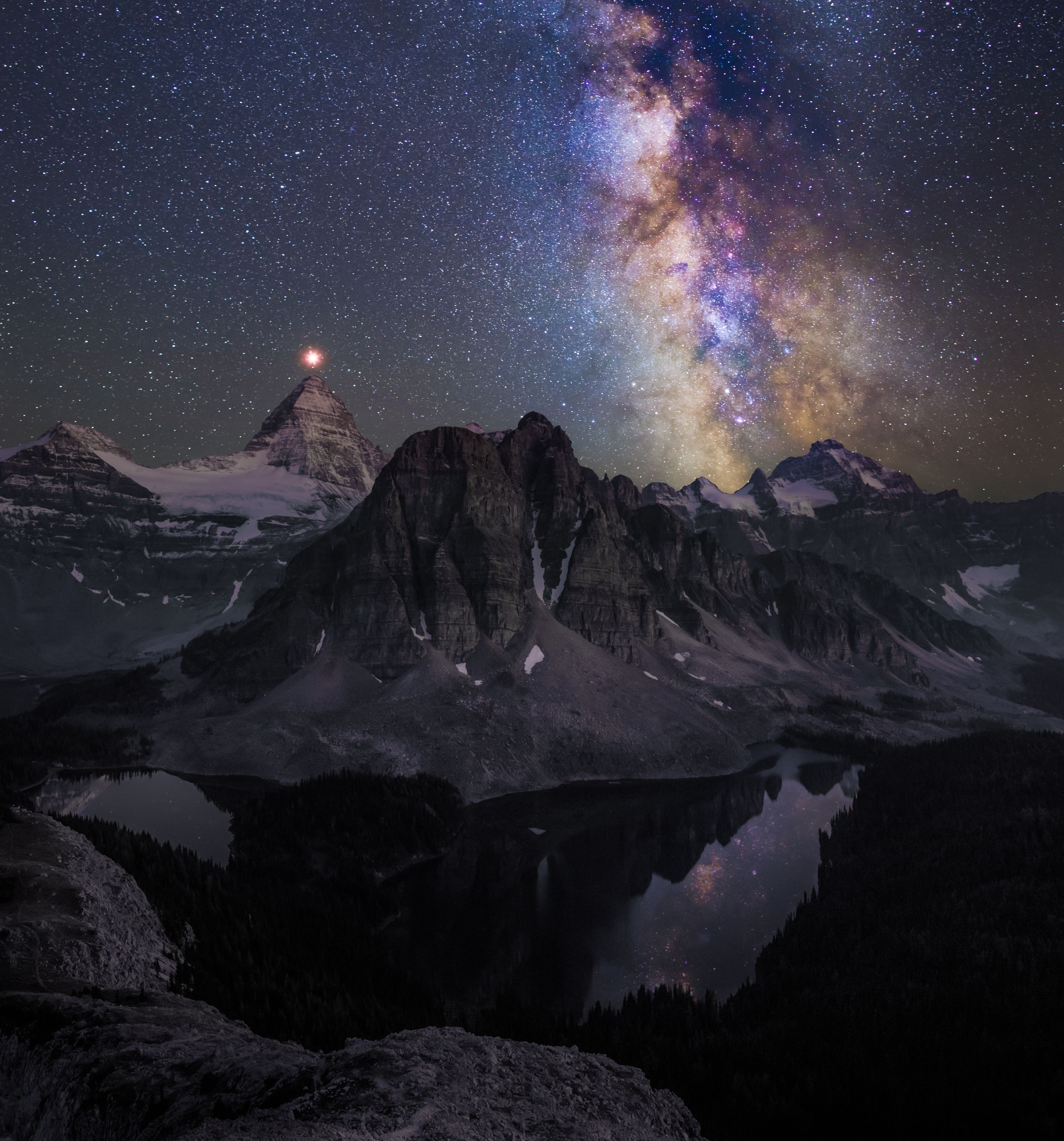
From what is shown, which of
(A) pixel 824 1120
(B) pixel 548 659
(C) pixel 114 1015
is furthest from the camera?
(B) pixel 548 659

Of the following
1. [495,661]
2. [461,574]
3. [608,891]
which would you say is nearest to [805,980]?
[608,891]

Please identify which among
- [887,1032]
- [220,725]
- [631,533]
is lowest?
[220,725]

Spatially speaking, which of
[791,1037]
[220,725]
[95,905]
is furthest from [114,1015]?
[220,725]

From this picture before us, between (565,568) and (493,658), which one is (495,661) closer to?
(493,658)

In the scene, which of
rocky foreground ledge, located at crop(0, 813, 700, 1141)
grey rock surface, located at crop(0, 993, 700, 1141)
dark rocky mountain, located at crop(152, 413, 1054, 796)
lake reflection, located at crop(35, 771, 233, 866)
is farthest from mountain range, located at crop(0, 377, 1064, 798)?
grey rock surface, located at crop(0, 993, 700, 1141)

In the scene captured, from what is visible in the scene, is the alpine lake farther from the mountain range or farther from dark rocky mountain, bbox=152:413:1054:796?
dark rocky mountain, bbox=152:413:1054:796

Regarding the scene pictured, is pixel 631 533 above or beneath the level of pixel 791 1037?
above

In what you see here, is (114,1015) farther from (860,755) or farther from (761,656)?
(761,656)

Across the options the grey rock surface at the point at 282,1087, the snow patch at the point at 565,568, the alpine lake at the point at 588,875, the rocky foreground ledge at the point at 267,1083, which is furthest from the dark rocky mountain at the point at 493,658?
the grey rock surface at the point at 282,1087
